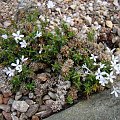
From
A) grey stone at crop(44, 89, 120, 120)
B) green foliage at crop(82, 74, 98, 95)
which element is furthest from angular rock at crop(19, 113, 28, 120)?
green foliage at crop(82, 74, 98, 95)

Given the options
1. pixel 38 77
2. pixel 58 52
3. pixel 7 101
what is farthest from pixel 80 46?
pixel 7 101

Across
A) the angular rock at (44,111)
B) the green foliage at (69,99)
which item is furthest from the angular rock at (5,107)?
the green foliage at (69,99)

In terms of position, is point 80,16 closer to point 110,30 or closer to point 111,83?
point 110,30

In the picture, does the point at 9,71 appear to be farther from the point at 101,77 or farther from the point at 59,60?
the point at 101,77

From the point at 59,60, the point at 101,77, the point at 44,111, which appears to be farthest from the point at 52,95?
the point at 101,77

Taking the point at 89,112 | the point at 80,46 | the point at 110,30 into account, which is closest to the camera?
the point at 89,112


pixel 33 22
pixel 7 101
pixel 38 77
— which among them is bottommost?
pixel 7 101

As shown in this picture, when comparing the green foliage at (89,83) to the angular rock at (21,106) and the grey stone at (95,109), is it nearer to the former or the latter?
the grey stone at (95,109)
